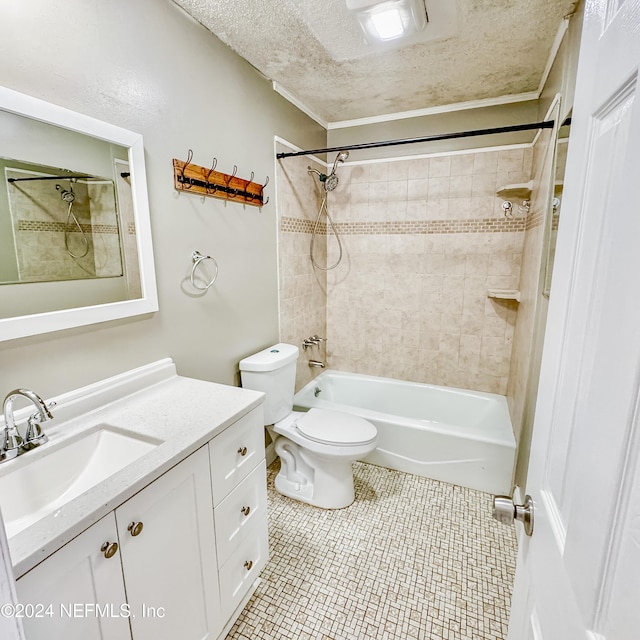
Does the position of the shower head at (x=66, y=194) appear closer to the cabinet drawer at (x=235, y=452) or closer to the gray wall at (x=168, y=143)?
the gray wall at (x=168, y=143)

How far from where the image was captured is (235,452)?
1.29 m

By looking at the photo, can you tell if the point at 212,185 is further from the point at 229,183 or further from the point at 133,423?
the point at 133,423

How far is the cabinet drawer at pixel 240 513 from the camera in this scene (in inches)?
48.7

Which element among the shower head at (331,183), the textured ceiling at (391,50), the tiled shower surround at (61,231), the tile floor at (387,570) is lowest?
the tile floor at (387,570)

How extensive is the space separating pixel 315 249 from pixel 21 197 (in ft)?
6.64

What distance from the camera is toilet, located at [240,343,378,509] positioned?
1904mm

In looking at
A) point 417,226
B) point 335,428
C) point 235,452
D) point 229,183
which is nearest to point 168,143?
point 229,183

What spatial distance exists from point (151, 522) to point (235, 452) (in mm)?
377

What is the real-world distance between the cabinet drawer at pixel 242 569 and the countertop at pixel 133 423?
1.82 ft

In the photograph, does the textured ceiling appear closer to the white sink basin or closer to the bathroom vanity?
the bathroom vanity

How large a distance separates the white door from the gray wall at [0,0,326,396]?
1.40 m

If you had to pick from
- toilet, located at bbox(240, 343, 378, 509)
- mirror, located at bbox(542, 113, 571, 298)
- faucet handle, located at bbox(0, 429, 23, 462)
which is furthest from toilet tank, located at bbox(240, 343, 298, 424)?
mirror, located at bbox(542, 113, 571, 298)

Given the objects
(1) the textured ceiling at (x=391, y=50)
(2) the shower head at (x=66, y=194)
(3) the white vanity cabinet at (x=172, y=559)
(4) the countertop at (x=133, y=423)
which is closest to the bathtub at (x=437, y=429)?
(3) the white vanity cabinet at (x=172, y=559)

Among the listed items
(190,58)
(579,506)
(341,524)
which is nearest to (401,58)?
(190,58)
